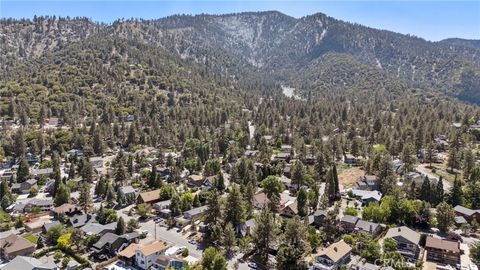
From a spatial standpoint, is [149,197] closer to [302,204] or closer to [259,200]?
[259,200]

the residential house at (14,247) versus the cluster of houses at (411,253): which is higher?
the cluster of houses at (411,253)

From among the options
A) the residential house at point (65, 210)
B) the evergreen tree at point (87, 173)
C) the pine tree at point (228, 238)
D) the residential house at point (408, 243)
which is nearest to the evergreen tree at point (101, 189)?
the residential house at point (65, 210)

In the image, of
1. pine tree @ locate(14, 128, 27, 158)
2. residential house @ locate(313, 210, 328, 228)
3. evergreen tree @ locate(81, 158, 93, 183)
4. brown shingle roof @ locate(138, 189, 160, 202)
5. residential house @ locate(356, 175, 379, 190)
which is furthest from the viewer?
pine tree @ locate(14, 128, 27, 158)

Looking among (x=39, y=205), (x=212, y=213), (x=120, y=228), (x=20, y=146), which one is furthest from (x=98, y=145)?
(x=212, y=213)

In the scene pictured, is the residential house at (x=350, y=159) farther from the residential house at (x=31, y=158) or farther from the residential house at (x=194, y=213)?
the residential house at (x=31, y=158)

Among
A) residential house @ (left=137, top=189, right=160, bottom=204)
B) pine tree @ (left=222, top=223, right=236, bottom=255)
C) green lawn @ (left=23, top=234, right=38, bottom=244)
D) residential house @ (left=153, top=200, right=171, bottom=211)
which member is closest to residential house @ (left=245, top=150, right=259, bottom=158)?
residential house @ (left=137, top=189, right=160, bottom=204)

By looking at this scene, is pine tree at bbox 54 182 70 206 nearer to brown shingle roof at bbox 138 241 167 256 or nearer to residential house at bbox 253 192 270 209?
brown shingle roof at bbox 138 241 167 256
